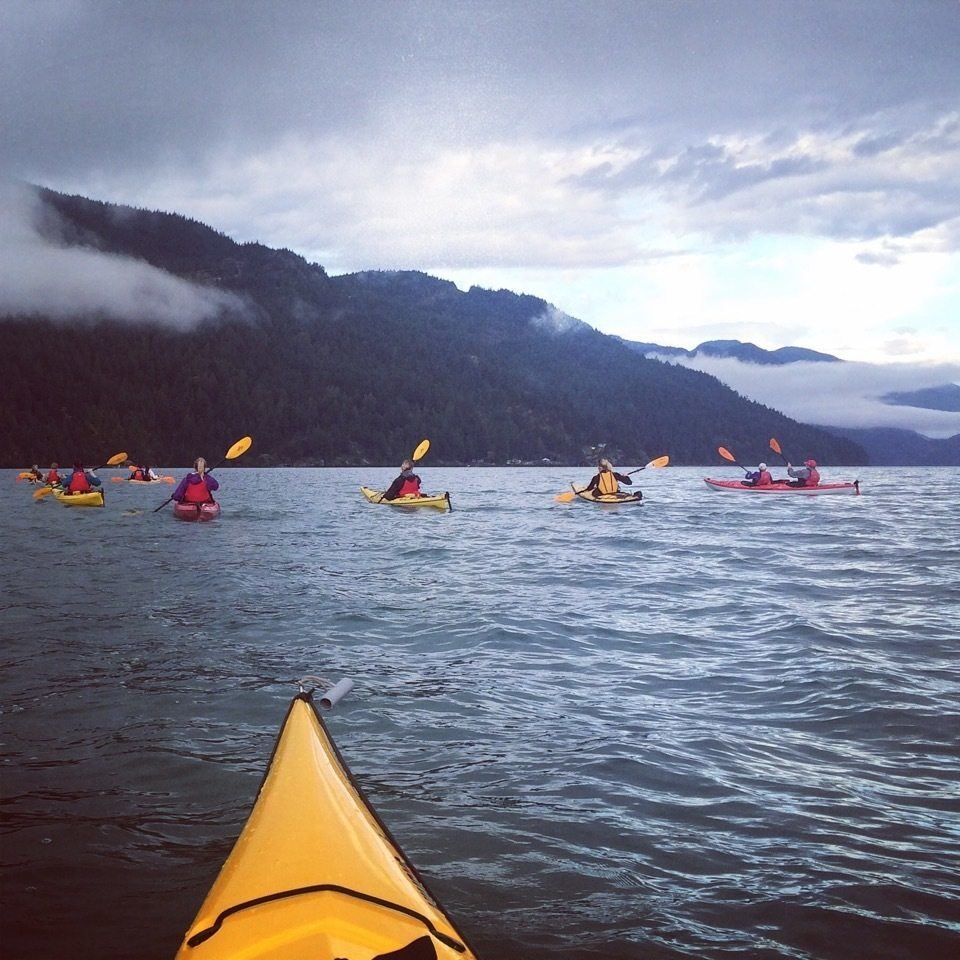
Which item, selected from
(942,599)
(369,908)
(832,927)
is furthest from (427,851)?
(942,599)

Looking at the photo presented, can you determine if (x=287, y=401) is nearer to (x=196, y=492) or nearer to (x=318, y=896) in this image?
(x=196, y=492)

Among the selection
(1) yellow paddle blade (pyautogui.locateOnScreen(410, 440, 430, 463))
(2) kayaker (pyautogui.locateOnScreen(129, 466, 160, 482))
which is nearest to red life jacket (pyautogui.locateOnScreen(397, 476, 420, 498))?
(1) yellow paddle blade (pyautogui.locateOnScreen(410, 440, 430, 463))

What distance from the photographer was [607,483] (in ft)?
88.1

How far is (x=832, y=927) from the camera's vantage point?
10.9 feet

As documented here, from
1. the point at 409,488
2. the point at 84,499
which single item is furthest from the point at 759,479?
the point at 84,499

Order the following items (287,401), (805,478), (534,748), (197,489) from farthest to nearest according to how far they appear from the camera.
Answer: (287,401), (805,478), (197,489), (534,748)

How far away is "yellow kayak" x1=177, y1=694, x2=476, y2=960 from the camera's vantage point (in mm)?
2350

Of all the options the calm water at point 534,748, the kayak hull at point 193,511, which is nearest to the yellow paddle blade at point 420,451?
the kayak hull at point 193,511

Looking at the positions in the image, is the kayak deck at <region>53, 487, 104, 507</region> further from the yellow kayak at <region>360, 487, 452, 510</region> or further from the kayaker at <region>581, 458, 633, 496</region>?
the kayaker at <region>581, 458, 633, 496</region>

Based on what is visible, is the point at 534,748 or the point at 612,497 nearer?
the point at 534,748

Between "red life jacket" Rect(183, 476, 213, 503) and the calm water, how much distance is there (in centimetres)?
864

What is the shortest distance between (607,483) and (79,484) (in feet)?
57.4

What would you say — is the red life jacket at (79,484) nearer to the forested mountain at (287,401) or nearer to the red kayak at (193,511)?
the red kayak at (193,511)

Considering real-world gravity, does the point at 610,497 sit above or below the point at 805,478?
below
